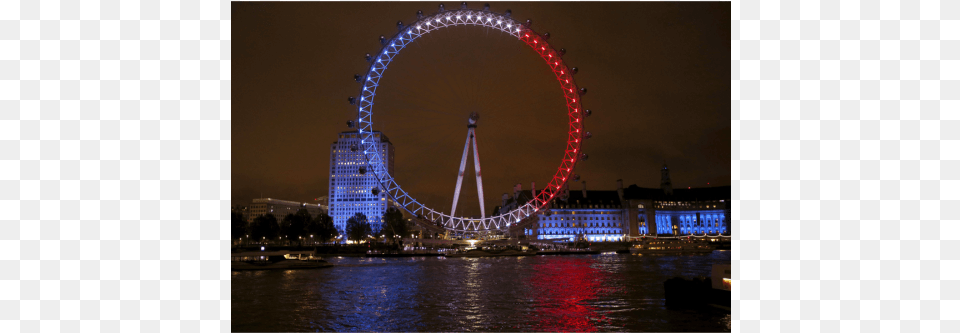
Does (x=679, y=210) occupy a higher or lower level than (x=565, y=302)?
higher

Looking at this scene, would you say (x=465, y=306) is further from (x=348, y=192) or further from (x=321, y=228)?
(x=348, y=192)

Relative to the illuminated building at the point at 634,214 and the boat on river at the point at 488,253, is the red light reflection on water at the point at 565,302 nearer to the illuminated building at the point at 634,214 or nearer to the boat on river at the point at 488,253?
the boat on river at the point at 488,253

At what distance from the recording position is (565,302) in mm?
29469

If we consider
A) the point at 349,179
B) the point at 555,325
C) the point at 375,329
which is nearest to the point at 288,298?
the point at 375,329

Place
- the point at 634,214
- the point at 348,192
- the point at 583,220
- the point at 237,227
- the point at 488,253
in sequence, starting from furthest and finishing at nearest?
the point at 348,192, the point at 634,214, the point at 583,220, the point at 488,253, the point at 237,227

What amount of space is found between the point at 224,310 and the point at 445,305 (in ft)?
53.5

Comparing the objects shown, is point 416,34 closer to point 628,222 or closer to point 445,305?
point 445,305

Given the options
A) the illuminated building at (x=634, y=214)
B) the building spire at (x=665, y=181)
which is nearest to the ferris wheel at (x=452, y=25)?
the illuminated building at (x=634, y=214)

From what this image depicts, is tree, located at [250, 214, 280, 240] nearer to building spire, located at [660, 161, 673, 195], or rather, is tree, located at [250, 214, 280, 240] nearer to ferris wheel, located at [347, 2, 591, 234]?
ferris wheel, located at [347, 2, 591, 234]

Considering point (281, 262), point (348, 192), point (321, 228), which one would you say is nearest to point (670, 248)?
point (321, 228)

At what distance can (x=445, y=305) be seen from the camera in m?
28.7

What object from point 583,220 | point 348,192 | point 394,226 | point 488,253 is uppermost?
point 348,192

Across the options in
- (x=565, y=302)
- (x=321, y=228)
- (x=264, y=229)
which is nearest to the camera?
(x=565, y=302)

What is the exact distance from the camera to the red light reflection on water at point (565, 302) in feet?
74.9
